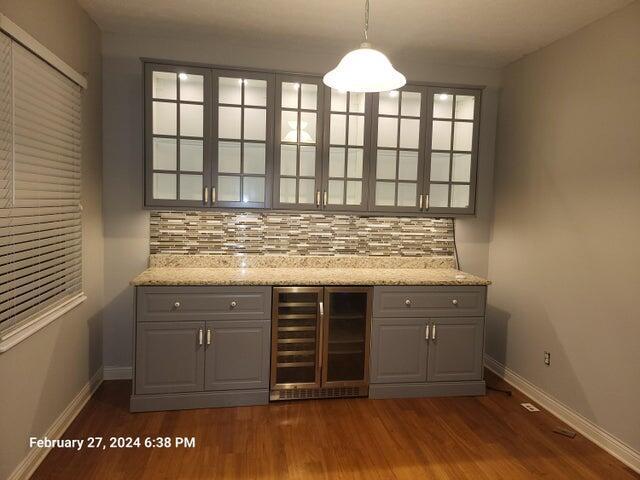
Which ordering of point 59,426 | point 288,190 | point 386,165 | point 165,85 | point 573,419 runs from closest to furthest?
point 59,426
point 573,419
point 165,85
point 288,190
point 386,165

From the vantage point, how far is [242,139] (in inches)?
115

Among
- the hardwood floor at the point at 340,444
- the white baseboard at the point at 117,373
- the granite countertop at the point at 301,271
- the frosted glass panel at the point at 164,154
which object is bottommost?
the hardwood floor at the point at 340,444

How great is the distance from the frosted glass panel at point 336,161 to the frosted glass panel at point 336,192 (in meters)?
0.06

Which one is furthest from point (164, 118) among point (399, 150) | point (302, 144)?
point (399, 150)

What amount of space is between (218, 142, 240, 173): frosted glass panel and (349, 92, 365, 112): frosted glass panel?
0.88 m

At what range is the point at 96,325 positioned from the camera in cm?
300

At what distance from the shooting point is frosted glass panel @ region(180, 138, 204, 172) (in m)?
2.86

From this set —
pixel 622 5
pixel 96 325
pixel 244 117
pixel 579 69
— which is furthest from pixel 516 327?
pixel 96 325

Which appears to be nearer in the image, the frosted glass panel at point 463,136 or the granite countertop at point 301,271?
the granite countertop at point 301,271

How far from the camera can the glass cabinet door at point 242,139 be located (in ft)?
9.47

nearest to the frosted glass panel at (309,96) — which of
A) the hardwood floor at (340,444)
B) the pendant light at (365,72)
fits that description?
the pendant light at (365,72)

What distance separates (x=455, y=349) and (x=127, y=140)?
286cm

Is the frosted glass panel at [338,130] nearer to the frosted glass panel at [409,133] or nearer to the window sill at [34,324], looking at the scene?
the frosted glass panel at [409,133]

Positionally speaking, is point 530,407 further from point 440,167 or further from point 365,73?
point 365,73
